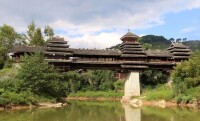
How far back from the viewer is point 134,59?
156 ft

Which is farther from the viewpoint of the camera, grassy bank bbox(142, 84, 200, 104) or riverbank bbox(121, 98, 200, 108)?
riverbank bbox(121, 98, 200, 108)

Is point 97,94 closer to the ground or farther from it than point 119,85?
closer to the ground

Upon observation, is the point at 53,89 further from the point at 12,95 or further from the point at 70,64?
the point at 70,64

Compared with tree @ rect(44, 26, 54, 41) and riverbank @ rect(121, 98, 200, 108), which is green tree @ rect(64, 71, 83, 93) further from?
riverbank @ rect(121, 98, 200, 108)

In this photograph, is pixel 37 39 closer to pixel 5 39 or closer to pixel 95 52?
pixel 5 39

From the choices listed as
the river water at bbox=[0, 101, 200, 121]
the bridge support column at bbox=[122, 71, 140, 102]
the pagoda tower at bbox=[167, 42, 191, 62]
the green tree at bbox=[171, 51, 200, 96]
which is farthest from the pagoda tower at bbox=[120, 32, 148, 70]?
the river water at bbox=[0, 101, 200, 121]

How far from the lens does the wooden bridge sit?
143 feet

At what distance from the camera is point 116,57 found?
47.8m

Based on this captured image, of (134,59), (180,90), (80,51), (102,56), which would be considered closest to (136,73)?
(134,59)

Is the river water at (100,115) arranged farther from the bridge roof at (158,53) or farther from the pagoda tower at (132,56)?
the bridge roof at (158,53)

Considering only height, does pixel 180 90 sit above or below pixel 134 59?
below

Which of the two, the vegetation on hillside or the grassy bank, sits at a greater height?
the vegetation on hillside

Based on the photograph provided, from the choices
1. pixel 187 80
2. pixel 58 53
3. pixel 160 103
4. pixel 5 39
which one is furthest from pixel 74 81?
pixel 187 80

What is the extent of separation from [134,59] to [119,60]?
2050mm
